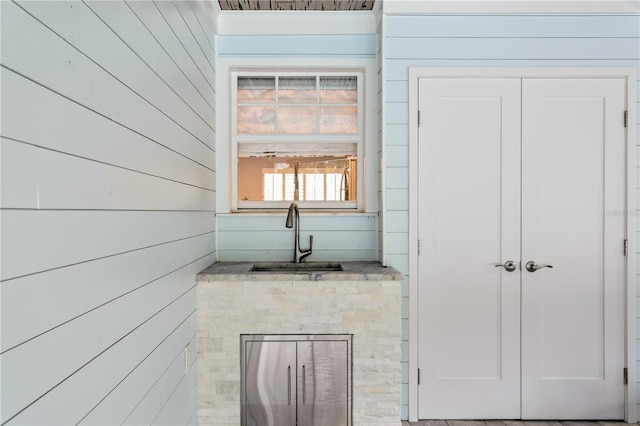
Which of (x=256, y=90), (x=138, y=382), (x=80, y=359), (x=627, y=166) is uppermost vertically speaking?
(x=256, y=90)

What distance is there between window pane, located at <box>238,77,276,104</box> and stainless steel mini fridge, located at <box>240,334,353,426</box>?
166cm

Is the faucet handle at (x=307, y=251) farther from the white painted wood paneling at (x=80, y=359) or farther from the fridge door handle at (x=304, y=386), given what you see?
the white painted wood paneling at (x=80, y=359)

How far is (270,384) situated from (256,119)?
5.93 ft

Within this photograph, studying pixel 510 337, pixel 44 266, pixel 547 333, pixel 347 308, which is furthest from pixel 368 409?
pixel 44 266

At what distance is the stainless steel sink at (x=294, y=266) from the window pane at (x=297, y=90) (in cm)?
119

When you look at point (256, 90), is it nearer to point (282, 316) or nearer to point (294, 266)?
point (294, 266)

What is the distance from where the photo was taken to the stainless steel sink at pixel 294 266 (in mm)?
2527

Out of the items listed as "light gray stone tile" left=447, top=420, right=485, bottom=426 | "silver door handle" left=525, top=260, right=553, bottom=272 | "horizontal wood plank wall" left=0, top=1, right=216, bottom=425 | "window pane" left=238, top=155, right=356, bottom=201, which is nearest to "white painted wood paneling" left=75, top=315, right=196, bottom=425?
"horizontal wood plank wall" left=0, top=1, right=216, bottom=425

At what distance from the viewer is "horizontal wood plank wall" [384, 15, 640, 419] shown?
2420 millimetres

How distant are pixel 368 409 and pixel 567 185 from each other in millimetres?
1928

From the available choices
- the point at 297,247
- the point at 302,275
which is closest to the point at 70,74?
the point at 302,275

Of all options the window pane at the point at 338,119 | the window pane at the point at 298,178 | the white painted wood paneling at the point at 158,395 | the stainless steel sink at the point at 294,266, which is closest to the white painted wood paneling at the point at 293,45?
the window pane at the point at 338,119

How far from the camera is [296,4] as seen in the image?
2492 mm

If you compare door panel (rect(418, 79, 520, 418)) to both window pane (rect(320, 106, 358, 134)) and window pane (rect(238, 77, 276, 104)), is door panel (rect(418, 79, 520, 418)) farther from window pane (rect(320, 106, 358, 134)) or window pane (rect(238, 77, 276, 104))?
window pane (rect(238, 77, 276, 104))
